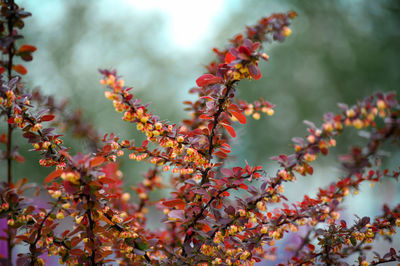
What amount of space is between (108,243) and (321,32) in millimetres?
6707

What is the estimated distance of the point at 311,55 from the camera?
6383mm

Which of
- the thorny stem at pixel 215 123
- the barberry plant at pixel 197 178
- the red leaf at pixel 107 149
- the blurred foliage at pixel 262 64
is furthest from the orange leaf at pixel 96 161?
the blurred foliage at pixel 262 64

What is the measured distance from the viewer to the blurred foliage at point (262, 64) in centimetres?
536

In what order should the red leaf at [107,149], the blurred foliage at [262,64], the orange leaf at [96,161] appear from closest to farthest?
1. the orange leaf at [96,161]
2. the red leaf at [107,149]
3. the blurred foliage at [262,64]

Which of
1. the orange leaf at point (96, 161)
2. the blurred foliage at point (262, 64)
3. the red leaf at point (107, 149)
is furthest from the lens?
the blurred foliage at point (262, 64)

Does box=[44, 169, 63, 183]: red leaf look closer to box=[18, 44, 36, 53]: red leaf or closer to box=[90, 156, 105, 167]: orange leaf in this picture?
box=[90, 156, 105, 167]: orange leaf

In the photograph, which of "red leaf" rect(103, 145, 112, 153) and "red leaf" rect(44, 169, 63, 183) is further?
"red leaf" rect(103, 145, 112, 153)

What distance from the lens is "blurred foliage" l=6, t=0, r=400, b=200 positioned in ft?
17.6

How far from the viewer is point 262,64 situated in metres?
5.83

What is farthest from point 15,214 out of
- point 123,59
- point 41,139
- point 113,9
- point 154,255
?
point 113,9

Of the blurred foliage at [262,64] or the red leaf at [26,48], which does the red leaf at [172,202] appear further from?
the blurred foliage at [262,64]

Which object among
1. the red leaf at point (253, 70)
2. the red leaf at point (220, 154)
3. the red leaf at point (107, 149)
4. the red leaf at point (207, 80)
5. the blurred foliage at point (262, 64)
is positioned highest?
the blurred foliage at point (262, 64)

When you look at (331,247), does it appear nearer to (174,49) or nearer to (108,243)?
(108,243)

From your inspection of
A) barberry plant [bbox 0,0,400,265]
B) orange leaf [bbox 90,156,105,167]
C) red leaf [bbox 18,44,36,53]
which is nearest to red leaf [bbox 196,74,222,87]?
barberry plant [bbox 0,0,400,265]
